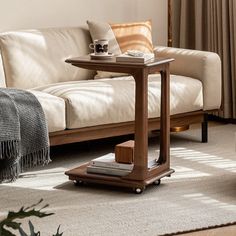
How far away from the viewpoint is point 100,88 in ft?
12.4

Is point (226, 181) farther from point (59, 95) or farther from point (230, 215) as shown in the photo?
point (59, 95)

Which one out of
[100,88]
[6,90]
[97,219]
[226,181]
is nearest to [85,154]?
[100,88]

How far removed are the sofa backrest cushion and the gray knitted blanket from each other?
522 millimetres

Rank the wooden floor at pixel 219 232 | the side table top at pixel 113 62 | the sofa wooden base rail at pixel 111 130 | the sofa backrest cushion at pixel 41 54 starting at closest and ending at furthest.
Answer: the wooden floor at pixel 219 232 → the side table top at pixel 113 62 → the sofa wooden base rail at pixel 111 130 → the sofa backrest cushion at pixel 41 54

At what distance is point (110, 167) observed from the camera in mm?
3227

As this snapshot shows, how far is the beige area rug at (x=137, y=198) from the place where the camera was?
8.75 ft

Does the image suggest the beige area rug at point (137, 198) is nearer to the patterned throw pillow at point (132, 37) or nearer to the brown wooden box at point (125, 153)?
the brown wooden box at point (125, 153)

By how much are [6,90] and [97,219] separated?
→ 1.10 meters

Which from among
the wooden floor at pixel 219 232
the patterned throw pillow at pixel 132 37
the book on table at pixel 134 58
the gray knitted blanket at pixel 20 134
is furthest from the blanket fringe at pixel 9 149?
the patterned throw pillow at pixel 132 37

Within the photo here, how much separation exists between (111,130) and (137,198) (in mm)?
828

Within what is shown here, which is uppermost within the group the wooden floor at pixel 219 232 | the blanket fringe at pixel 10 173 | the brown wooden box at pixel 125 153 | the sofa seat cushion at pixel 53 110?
the sofa seat cushion at pixel 53 110

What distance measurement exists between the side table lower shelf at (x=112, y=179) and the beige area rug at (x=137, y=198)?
1.7 inches

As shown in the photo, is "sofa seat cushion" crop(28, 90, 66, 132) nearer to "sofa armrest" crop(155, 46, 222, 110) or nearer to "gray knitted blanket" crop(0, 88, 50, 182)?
"gray knitted blanket" crop(0, 88, 50, 182)

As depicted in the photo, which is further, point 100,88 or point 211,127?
point 211,127
